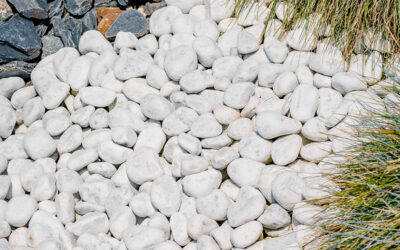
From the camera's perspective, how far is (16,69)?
3131 millimetres

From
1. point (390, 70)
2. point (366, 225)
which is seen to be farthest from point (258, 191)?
point (390, 70)

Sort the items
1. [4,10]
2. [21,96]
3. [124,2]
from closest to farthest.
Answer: [21,96] → [4,10] → [124,2]

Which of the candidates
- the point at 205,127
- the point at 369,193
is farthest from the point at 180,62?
the point at 369,193

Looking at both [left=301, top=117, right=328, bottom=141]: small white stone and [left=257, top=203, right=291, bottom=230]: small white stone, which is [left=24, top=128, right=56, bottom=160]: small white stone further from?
[left=301, top=117, right=328, bottom=141]: small white stone

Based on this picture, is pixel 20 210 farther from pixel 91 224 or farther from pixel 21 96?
pixel 21 96

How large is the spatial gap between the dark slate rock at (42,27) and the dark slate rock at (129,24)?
1.41 feet

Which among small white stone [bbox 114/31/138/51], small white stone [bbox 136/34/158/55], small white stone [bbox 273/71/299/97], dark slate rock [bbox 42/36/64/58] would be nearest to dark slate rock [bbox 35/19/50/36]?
dark slate rock [bbox 42/36/64/58]

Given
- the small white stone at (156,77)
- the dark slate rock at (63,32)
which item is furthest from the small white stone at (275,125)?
the dark slate rock at (63,32)

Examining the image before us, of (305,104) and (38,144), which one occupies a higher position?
(305,104)

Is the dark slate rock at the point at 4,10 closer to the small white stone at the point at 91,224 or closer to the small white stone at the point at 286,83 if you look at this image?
the small white stone at the point at 91,224

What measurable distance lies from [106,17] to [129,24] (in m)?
A: 0.21

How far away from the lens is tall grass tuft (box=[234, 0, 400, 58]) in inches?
92.5

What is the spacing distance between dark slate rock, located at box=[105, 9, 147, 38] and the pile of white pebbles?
105 mm

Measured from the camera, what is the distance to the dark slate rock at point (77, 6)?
10.6ft
